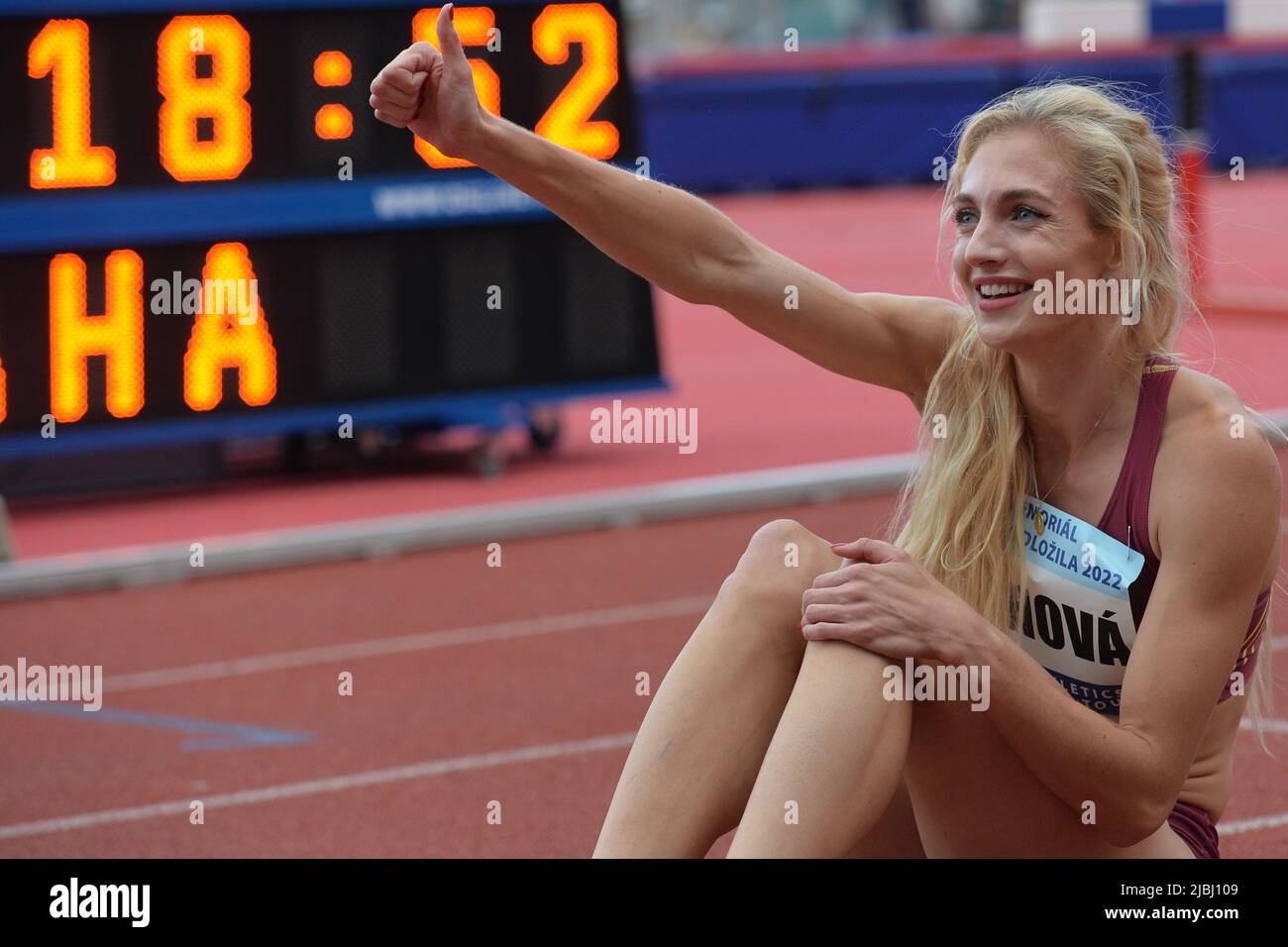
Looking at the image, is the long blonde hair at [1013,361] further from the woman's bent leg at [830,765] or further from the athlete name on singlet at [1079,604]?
the woman's bent leg at [830,765]

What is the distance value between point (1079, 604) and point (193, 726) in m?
3.42

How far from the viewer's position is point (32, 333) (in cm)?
771

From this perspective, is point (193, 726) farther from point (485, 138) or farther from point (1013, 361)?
point (1013, 361)

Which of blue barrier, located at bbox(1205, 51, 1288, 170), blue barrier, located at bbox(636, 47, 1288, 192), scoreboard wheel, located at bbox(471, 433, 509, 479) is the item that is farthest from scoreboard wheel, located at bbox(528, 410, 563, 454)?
blue barrier, located at bbox(1205, 51, 1288, 170)

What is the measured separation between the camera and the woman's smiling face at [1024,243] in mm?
2743

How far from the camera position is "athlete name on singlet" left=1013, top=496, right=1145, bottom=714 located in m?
2.76

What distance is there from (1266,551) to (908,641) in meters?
0.48

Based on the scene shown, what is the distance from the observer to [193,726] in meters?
5.66

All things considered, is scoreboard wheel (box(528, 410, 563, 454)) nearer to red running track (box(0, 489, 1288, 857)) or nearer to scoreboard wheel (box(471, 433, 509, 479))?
scoreboard wheel (box(471, 433, 509, 479))
